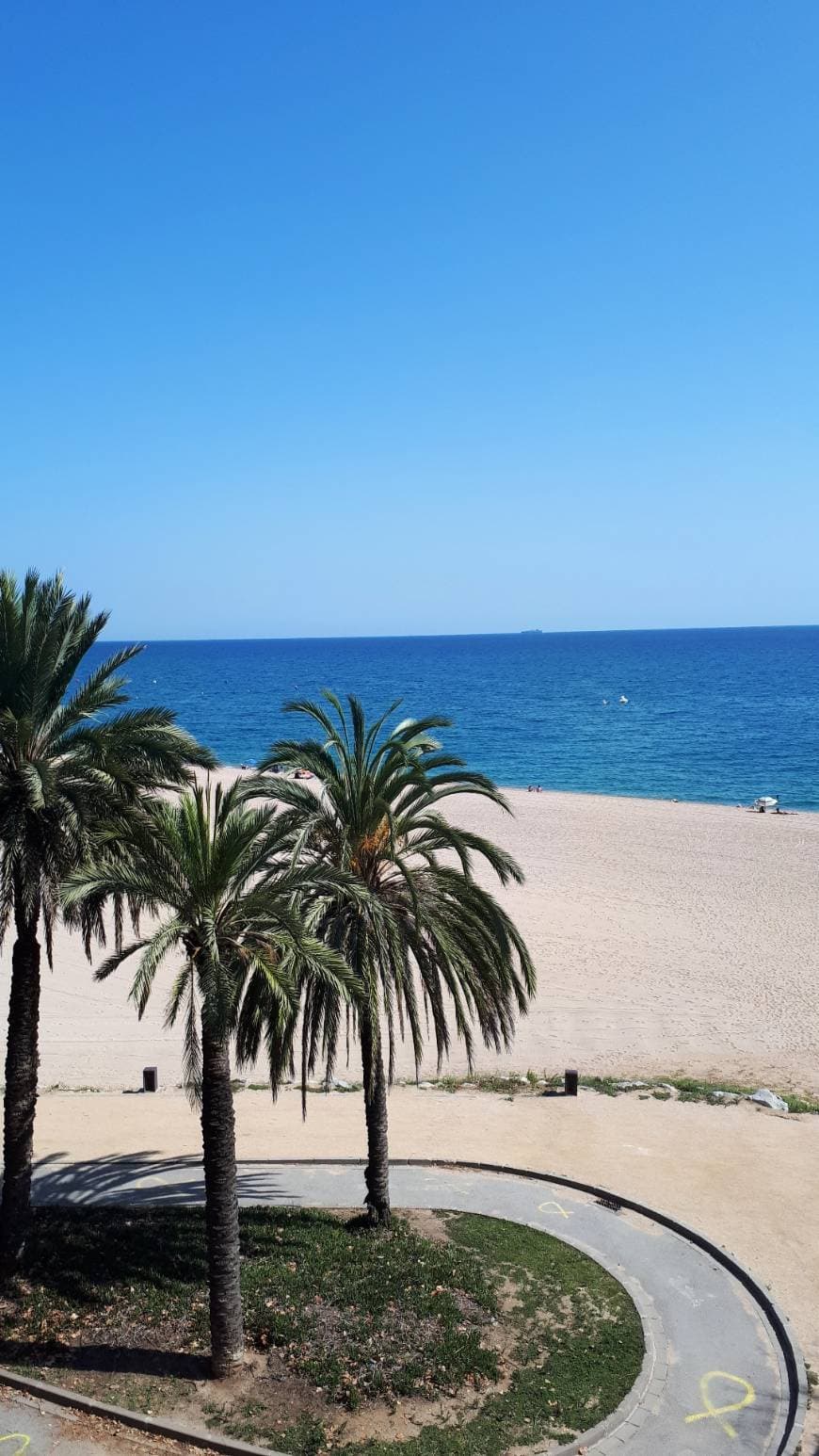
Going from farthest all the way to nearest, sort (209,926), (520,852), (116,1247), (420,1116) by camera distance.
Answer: (520,852)
(420,1116)
(116,1247)
(209,926)

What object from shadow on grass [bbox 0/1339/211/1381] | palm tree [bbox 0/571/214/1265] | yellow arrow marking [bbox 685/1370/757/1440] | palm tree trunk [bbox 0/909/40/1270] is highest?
palm tree [bbox 0/571/214/1265]

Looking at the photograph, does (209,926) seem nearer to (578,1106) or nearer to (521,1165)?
(521,1165)

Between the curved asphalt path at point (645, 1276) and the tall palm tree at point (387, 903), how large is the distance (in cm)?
207

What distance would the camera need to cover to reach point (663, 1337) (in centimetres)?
1274

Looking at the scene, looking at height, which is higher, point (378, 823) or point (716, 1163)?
point (378, 823)

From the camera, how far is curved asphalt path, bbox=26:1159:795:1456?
1113cm

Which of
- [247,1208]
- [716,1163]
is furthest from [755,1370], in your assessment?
[247,1208]

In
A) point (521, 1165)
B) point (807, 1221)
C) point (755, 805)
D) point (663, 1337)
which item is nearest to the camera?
point (663, 1337)

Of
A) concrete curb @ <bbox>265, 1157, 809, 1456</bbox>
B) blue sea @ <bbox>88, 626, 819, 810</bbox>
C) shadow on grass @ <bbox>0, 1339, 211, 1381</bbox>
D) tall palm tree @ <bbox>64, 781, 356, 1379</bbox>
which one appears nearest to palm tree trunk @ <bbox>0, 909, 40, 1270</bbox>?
shadow on grass @ <bbox>0, 1339, 211, 1381</bbox>

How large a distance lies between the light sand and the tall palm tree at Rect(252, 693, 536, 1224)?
3947 mm

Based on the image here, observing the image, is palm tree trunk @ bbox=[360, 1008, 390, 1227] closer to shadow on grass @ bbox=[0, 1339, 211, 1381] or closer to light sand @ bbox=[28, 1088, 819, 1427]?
light sand @ bbox=[28, 1088, 819, 1427]

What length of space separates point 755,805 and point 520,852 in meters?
20.4

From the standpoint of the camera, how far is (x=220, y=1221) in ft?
38.9

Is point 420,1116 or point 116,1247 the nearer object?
point 116,1247
